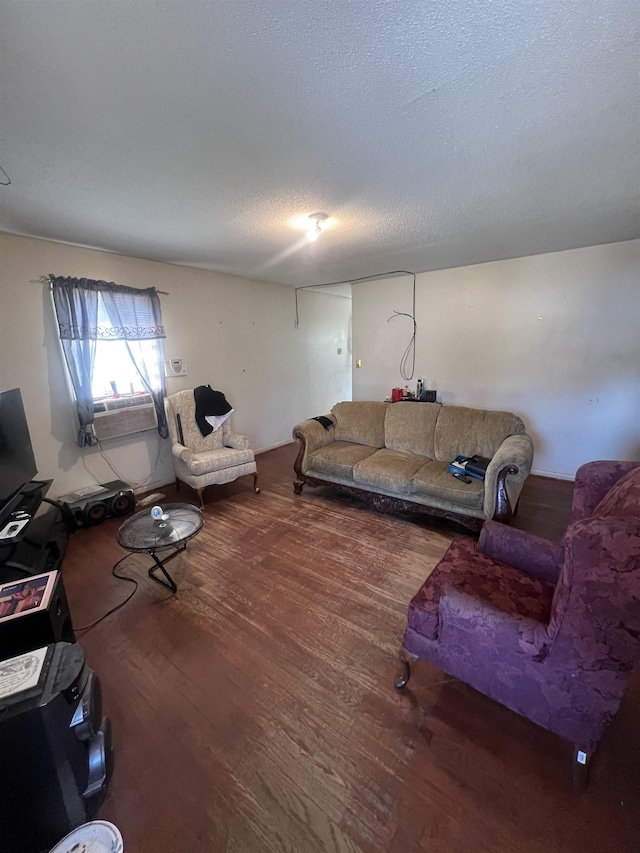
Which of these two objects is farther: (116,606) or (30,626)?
(116,606)

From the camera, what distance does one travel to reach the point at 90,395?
3.02 metres

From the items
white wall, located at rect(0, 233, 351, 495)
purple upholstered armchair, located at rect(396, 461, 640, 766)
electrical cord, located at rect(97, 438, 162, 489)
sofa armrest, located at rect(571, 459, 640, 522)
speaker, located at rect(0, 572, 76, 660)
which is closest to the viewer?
purple upholstered armchair, located at rect(396, 461, 640, 766)

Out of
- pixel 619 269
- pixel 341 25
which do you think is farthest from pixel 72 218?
pixel 619 269

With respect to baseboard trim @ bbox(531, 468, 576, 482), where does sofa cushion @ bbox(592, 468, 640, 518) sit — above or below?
above

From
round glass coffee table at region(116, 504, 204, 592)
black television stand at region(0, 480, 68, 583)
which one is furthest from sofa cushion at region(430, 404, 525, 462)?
black television stand at region(0, 480, 68, 583)

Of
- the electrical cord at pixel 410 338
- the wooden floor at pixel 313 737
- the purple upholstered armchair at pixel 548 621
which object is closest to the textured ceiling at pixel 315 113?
the purple upholstered armchair at pixel 548 621

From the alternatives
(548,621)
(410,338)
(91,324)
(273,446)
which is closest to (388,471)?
(548,621)

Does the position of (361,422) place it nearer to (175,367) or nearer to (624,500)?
(175,367)

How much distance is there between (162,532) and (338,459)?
65.7 inches

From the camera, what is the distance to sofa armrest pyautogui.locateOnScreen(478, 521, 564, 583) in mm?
1473

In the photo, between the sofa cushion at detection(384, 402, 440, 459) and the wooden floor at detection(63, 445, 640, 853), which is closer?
the wooden floor at detection(63, 445, 640, 853)

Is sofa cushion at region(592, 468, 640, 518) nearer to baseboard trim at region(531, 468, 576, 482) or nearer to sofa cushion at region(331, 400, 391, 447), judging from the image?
sofa cushion at region(331, 400, 391, 447)

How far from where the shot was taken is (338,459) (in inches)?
125

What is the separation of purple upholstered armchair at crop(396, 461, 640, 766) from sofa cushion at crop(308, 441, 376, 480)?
1.58 m
